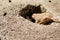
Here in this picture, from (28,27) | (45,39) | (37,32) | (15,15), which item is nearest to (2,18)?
(15,15)

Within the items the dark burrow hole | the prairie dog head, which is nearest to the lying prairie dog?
the prairie dog head

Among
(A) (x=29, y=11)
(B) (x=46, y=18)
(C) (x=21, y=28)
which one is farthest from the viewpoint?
(A) (x=29, y=11)

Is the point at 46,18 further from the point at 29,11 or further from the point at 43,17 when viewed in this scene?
the point at 29,11

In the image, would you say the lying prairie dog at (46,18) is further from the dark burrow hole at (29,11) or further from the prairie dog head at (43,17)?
the dark burrow hole at (29,11)

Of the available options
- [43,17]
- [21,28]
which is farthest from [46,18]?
[21,28]

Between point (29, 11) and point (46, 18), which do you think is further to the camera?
point (29, 11)

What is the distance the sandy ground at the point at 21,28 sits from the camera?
250 centimetres

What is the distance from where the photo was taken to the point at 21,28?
2674 millimetres

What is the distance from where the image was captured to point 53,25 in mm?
2736

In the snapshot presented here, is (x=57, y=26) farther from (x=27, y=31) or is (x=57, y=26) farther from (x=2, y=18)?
(x=2, y=18)

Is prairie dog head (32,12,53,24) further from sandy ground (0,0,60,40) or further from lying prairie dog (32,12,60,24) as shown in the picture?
sandy ground (0,0,60,40)

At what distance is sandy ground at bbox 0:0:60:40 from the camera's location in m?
2.50

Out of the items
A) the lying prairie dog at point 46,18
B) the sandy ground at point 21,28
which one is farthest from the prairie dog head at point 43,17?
the sandy ground at point 21,28

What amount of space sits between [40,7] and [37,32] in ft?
2.53
